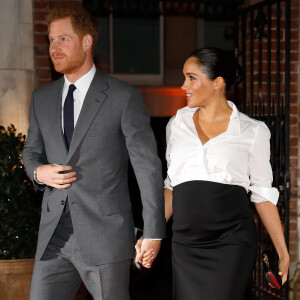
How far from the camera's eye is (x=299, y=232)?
546cm

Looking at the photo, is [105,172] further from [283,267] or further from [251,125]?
[283,267]

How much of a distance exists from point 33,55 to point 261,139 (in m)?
2.46

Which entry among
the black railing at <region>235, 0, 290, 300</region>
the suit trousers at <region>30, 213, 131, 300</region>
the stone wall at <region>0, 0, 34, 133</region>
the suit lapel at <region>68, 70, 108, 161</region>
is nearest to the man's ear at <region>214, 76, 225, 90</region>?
the suit lapel at <region>68, 70, 108, 161</region>

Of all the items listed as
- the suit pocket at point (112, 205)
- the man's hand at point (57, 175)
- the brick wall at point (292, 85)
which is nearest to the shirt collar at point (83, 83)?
the man's hand at point (57, 175)

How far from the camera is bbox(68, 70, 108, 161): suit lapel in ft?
8.44

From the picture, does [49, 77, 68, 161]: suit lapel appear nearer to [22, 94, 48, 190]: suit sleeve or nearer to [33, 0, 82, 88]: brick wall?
[22, 94, 48, 190]: suit sleeve

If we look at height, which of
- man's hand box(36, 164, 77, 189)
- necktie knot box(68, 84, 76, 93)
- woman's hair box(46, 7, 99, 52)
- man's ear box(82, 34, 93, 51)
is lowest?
man's hand box(36, 164, 77, 189)

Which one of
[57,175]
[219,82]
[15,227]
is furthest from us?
[15,227]

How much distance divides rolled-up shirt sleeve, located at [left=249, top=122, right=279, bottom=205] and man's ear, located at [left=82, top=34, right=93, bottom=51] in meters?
0.96

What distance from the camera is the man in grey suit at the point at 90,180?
8.49 feet

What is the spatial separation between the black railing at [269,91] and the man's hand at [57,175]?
2580 mm

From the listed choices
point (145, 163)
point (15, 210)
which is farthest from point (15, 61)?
point (145, 163)

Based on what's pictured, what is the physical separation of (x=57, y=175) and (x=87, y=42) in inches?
25.5

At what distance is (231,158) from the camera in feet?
9.41
